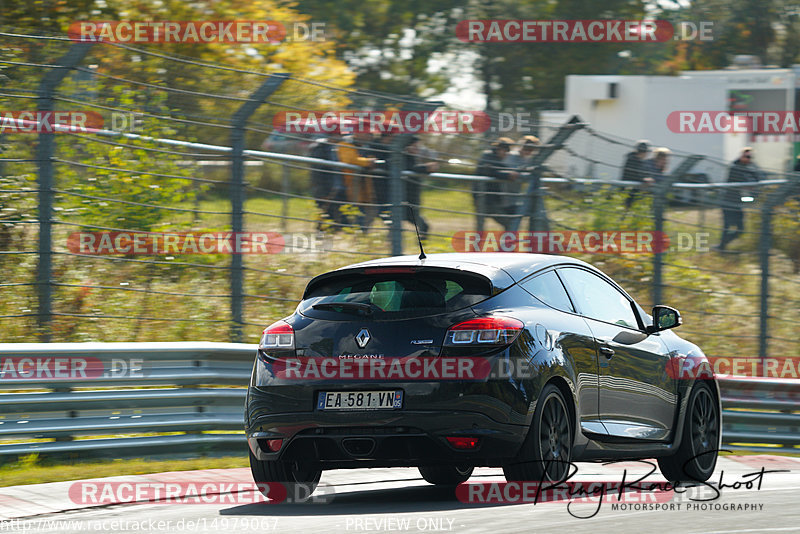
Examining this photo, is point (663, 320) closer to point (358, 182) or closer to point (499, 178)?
point (358, 182)

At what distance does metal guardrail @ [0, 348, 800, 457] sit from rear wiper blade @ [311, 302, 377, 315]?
257 centimetres

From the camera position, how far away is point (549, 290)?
805 centimetres

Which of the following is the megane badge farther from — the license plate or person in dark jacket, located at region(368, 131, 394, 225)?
person in dark jacket, located at region(368, 131, 394, 225)

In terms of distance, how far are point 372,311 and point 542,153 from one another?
20.1 ft

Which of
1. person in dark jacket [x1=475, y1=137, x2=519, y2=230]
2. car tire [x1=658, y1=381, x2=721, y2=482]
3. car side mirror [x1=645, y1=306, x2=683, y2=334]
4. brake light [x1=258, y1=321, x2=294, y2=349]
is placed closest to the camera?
brake light [x1=258, y1=321, x2=294, y2=349]

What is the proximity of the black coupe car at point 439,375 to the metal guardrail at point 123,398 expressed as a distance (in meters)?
2.00

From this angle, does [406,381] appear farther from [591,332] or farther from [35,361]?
[35,361]

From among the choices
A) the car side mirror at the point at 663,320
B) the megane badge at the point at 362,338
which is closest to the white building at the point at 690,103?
the car side mirror at the point at 663,320

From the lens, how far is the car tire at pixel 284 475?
7.95 m

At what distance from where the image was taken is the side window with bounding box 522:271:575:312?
7863 mm

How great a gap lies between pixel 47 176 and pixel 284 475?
14.5 ft

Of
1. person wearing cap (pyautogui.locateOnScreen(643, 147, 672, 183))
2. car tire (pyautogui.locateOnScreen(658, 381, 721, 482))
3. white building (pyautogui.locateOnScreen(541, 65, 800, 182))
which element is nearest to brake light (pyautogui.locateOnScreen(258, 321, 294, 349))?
car tire (pyautogui.locateOnScreen(658, 381, 721, 482))

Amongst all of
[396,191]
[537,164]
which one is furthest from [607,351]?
[537,164]

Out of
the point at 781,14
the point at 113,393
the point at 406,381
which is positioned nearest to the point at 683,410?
the point at 406,381
